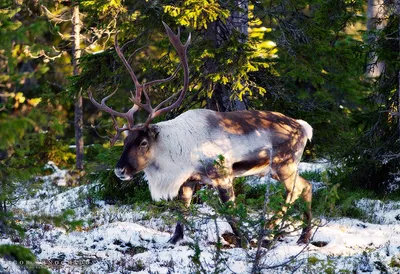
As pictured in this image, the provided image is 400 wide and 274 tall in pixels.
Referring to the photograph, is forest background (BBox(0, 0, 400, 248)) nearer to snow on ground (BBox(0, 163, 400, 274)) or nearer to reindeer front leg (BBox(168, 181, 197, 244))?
snow on ground (BBox(0, 163, 400, 274))

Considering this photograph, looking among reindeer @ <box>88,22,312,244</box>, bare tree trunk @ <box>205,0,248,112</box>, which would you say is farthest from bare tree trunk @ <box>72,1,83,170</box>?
reindeer @ <box>88,22,312,244</box>

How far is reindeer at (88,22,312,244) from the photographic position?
810 cm

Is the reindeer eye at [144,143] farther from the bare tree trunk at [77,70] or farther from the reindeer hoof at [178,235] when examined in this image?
the bare tree trunk at [77,70]

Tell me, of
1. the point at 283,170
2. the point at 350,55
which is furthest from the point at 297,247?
the point at 350,55

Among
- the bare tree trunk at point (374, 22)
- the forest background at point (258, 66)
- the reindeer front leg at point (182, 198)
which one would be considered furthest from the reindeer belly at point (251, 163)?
the bare tree trunk at point (374, 22)

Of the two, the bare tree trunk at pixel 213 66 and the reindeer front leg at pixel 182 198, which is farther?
the bare tree trunk at pixel 213 66

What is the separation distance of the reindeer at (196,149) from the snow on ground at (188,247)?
1.34 feet

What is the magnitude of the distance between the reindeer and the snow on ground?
41 cm

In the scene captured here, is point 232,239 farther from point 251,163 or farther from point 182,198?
point 251,163

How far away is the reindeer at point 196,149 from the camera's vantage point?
810 cm

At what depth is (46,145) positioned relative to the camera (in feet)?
57.9

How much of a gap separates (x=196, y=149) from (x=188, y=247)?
1.39 metres

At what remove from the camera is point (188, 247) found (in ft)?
24.4

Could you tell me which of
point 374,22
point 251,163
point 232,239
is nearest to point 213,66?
point 251,163
